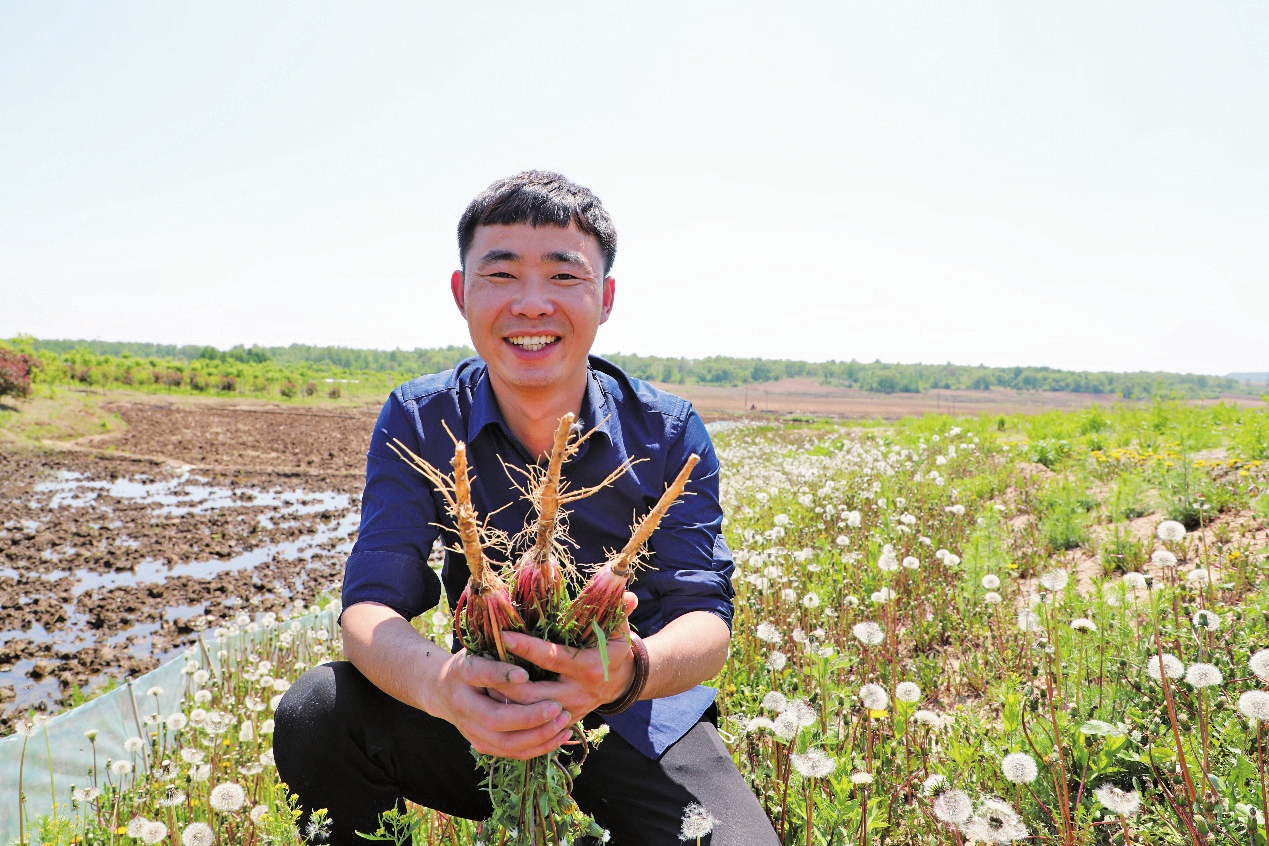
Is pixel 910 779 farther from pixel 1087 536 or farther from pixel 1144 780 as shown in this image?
pixel 1087 536

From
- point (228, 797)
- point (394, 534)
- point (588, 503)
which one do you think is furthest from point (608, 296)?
point (228, 797)

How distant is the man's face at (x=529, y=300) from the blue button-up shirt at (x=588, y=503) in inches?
12.7

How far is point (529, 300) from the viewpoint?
2.22 metres

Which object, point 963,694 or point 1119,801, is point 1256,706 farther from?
point 963,694

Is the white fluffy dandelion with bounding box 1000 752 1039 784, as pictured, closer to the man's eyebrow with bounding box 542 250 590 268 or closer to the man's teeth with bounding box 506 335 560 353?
the man's teeth with bounding box 506 335 560 353

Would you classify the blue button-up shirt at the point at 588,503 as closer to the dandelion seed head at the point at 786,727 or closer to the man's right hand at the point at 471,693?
the man's right hand at the point at 471,693

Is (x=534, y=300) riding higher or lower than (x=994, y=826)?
higher

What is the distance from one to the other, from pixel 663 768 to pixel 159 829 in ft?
5.14

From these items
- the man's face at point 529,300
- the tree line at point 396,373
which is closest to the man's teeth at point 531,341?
the man's face at point 529,300

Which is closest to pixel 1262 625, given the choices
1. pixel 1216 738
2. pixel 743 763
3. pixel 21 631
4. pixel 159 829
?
pixel 1216 738

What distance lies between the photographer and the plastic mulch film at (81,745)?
127 inches

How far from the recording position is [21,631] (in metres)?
7.18

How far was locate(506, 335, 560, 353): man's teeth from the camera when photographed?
7.51ft

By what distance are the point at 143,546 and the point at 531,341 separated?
11.3m
